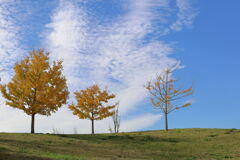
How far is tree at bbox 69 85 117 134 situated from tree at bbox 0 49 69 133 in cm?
821

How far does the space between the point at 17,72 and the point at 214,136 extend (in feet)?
88.9

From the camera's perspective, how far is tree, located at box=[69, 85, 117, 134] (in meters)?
46.0

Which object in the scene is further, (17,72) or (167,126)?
(167,126)

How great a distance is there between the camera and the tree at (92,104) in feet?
151

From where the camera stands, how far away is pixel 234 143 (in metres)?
31.9

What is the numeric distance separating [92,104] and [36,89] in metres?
11.3

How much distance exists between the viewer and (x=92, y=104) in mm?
46156

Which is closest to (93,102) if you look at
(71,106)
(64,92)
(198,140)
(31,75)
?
(71,106)

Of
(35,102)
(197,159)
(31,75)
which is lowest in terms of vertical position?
(197,159)

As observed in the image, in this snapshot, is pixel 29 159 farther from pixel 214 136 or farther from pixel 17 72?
pixel 214 136

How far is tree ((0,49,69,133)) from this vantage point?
36656mm

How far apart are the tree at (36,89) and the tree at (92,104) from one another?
8.21 metres

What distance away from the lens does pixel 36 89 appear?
1463 inches

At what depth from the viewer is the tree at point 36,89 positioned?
3666 centimetres
